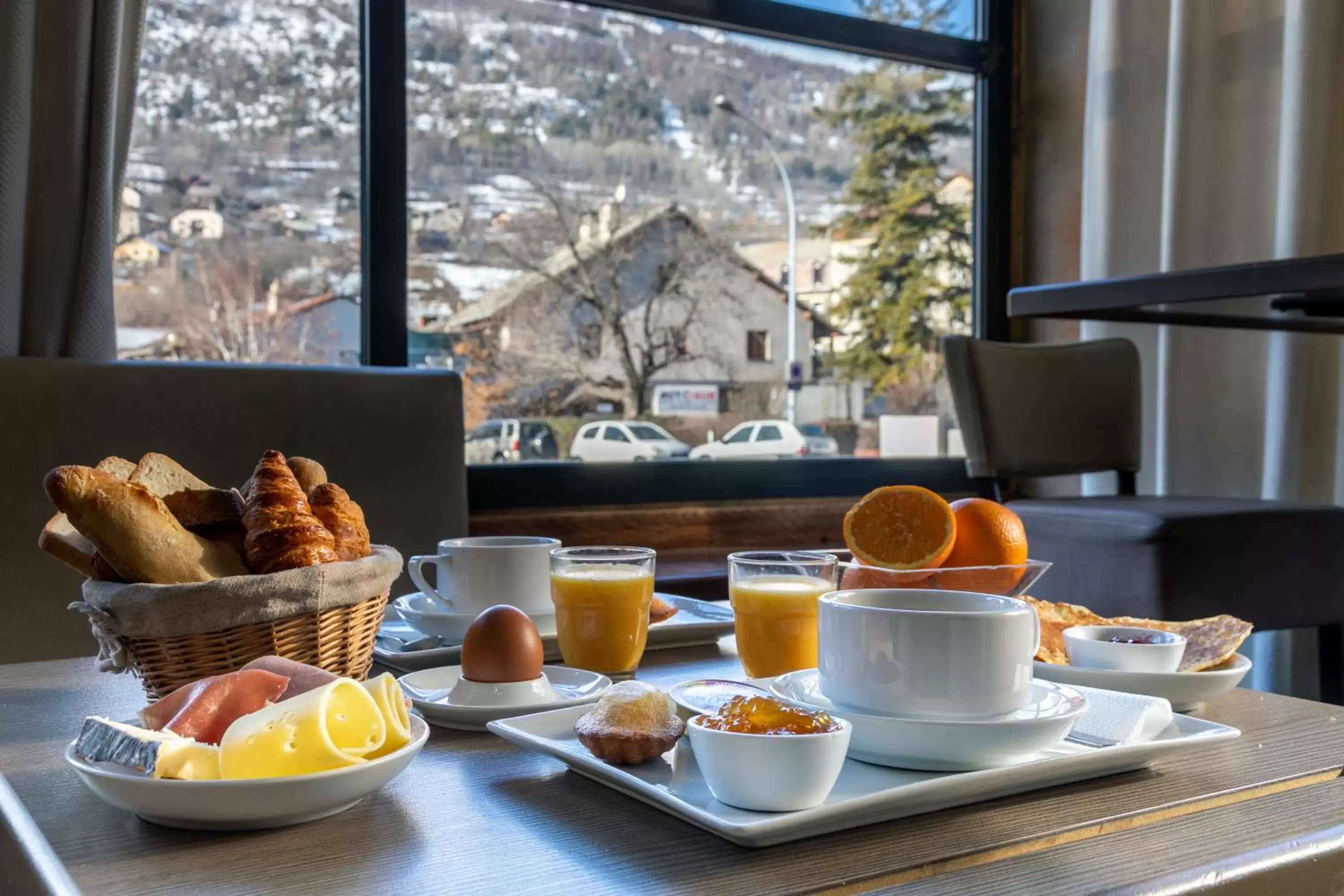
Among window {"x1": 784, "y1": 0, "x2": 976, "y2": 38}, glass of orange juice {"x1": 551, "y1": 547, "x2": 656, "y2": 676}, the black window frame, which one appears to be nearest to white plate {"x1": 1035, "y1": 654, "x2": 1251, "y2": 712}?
glass of orange juice {"x1": 551, "y1": 547, "x2": 656, "y2": 676}

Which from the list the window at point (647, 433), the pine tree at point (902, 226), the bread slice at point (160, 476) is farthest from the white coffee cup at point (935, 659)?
the pine tree at point (902, 226)

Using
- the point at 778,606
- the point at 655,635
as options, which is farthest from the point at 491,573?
the point at 778,606

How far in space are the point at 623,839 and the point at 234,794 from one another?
21cm

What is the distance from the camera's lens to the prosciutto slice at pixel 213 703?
0.70 metres

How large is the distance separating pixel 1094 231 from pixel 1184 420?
0.59 metres

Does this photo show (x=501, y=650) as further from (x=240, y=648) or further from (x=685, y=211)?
(x=685, y=211)

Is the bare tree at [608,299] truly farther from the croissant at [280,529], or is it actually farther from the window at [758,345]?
the croissant at [280,529]

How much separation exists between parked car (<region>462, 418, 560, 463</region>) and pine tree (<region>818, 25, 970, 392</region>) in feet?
3.09

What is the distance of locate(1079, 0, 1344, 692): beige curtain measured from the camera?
273 cm

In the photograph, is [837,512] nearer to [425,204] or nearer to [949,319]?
[949,319]

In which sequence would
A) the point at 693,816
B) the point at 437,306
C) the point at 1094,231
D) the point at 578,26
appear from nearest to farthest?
the point at 693,816 → the point at 437,306 → the point at 578,26 → the point at 1094,231

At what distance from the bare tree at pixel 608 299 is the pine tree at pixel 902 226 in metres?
0.48

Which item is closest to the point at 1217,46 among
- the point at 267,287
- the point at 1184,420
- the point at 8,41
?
the point at 1184,420

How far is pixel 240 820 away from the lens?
639 millimetres
